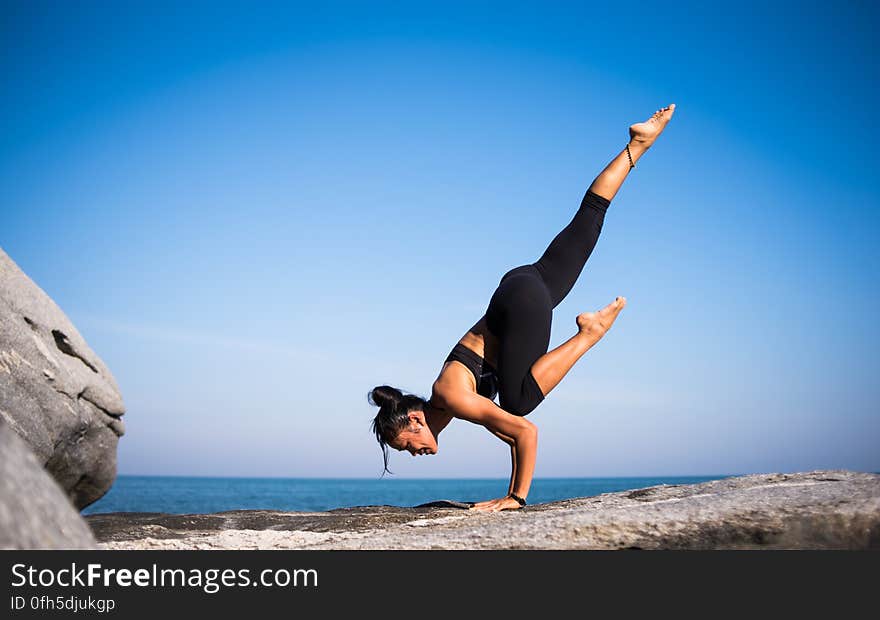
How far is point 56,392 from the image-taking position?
577 centimetres

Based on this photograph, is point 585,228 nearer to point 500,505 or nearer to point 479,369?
point 479,369

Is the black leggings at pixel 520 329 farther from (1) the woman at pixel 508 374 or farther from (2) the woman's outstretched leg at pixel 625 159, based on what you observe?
(2) the woman's outstretched leg at pixel 625 159

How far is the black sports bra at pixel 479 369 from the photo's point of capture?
5117mm

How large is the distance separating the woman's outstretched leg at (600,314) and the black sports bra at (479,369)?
305 millimetres

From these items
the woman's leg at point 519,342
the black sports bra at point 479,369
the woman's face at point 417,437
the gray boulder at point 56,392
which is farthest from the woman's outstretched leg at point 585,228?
the gray boulder at point 56,392

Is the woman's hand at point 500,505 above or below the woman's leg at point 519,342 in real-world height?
below

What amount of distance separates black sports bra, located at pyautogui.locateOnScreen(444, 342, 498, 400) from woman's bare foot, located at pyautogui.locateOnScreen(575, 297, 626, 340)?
761 millimetres

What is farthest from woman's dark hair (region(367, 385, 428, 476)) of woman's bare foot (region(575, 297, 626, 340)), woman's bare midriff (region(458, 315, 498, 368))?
woman's bare foot (region(575, 297, 626, 340))

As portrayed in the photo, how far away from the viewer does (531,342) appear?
514 cm

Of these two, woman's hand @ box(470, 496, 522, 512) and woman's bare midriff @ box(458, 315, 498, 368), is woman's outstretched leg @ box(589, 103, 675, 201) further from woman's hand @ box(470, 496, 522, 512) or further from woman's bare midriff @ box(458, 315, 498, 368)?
woman's hand @ box(470, 496, 522, 512)

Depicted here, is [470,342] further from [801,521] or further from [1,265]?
[1,265]
